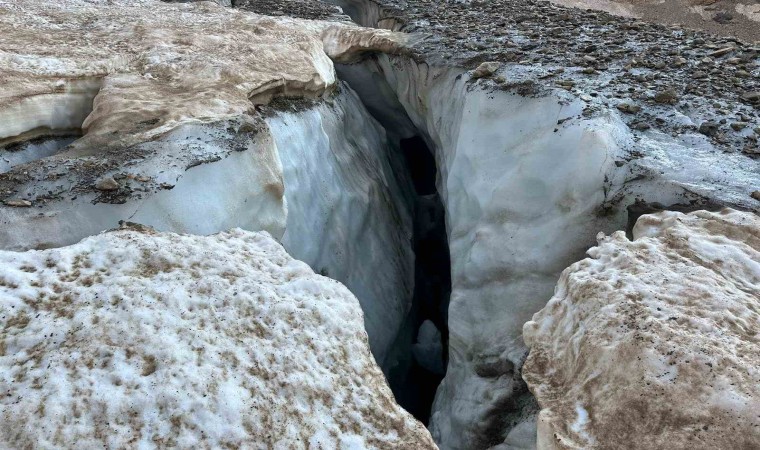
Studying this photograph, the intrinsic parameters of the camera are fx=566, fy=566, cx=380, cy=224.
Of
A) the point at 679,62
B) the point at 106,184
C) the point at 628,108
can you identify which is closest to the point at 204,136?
the point at 106,184

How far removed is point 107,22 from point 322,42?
1973 mm

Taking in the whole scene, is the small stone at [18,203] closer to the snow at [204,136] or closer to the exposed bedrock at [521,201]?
the snow at [204,136]

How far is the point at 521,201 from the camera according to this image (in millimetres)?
3781

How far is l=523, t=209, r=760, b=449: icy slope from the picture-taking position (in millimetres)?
2057

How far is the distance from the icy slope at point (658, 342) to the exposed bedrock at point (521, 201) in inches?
17.1

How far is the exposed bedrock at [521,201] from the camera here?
130 inches

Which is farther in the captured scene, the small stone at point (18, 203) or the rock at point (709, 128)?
the rock at point (709, 128)

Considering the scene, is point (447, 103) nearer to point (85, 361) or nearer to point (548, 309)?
point (548, 309)

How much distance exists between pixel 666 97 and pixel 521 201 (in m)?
1.27

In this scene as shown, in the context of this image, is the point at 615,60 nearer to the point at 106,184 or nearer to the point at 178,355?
the point at 106,184

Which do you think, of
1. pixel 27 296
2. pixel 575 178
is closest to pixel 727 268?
pixel 575 178

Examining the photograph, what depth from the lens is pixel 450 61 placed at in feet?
16.3

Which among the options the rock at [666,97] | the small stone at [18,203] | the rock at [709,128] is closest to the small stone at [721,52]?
the rock at [666,97]

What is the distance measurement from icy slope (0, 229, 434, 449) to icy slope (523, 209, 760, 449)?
0.68 m
